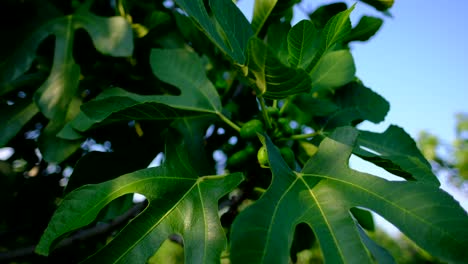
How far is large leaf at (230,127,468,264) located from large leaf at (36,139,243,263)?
125 mm

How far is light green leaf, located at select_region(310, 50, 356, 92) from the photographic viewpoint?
1.41 m

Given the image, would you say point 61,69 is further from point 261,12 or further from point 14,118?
point 261,12

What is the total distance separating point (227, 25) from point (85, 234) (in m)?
0.85

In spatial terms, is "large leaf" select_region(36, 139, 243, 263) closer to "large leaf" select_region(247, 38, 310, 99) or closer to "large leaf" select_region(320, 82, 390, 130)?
"large leaf" select_region(247, 38, 310, 99)

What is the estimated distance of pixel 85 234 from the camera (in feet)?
4.55

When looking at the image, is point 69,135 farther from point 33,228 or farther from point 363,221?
point 363,221

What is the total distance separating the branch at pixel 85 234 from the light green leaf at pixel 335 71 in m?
0.74

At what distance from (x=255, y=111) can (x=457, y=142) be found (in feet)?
36.9

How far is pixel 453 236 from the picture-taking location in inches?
31.0

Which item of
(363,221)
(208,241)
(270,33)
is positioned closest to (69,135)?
(208,241)

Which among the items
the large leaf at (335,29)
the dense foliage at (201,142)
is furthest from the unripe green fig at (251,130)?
the large leaf at (335,29)

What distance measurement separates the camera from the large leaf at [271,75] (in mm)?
835

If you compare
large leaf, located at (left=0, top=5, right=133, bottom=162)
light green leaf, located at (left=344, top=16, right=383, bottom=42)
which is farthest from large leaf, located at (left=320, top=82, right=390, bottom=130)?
large leaf, located at (left=0, top=5, right=133, bottom=162)

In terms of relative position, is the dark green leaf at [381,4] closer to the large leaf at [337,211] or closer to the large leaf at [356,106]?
the large leaf at [356,106]
